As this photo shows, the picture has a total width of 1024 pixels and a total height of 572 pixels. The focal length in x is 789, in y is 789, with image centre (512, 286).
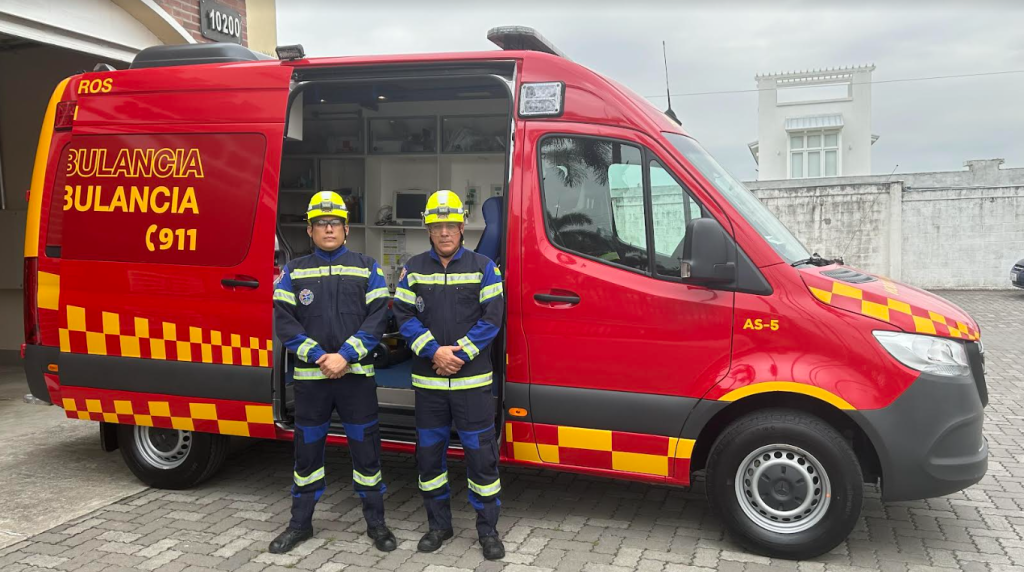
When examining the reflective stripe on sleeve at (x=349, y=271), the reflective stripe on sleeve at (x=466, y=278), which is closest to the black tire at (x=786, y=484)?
the reflective stripe on sleeve at (x=466, y=278)

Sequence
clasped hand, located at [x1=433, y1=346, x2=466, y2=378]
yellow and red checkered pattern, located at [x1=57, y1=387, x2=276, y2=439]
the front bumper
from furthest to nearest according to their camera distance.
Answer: yellow and red checkered pattern, located at [x1=57, y1=387, x2=276, y2=439] → clasped hand, located at [x1=433, y1=346, x2=466, y2=378] → the front bumper

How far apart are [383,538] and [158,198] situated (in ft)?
8.00

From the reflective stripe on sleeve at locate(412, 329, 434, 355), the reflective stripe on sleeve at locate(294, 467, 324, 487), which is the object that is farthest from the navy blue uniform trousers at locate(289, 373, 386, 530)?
the reflective stripe on sleeve at locate(412, 329, 434, 355)

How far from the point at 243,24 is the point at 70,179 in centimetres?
481

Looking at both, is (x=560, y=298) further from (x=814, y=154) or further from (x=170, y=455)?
(x=814, y=154)

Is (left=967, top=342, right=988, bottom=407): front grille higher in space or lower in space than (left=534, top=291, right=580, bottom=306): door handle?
lower

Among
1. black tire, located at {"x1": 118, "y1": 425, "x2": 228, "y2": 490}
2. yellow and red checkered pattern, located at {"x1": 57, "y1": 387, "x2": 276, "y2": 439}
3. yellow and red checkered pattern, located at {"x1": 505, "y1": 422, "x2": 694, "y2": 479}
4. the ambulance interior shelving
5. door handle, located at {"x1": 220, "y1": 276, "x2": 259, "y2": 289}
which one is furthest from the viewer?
the ambulance interior shelving

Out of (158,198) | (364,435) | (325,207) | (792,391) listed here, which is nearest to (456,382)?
(364,435)

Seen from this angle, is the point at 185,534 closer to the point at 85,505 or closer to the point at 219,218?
the point at 85,505

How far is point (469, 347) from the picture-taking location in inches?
155

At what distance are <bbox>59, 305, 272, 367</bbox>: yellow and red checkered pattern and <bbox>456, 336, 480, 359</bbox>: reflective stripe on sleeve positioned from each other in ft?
4.17

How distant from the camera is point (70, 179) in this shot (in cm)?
494

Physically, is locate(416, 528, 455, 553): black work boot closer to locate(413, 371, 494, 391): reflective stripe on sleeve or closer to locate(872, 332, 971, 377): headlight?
locate(413, 371, 494, 391): reflective stripe on sleeve

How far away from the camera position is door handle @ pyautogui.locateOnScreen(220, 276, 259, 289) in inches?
178
